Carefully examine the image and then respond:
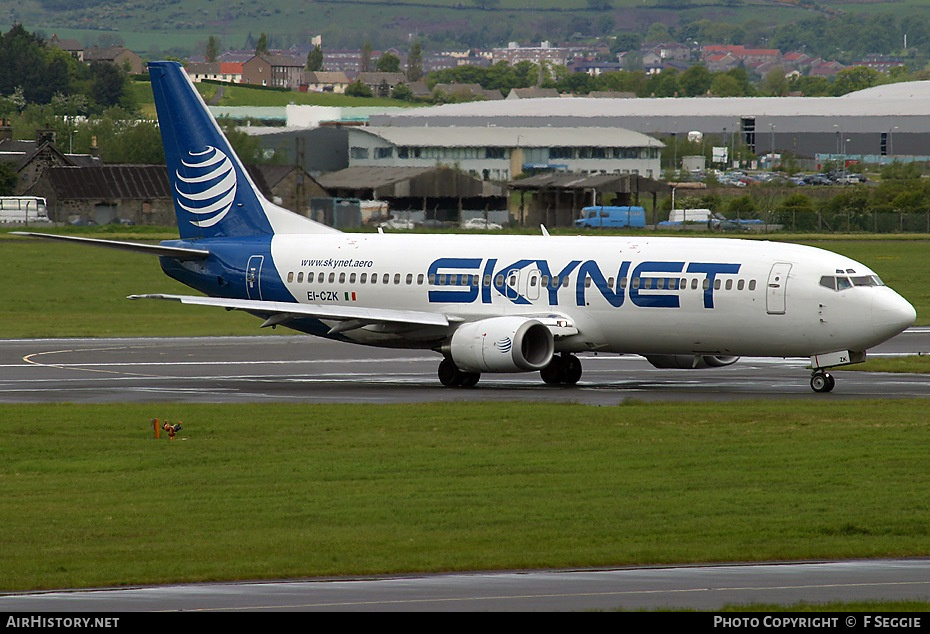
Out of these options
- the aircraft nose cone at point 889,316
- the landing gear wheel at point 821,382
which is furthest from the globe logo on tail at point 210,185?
the aircraft nose cone at point 889,316

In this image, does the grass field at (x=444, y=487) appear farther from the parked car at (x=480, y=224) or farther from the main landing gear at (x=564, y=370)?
the parked car at (x=480, y=224)

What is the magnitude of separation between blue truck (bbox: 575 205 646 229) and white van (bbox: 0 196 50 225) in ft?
136

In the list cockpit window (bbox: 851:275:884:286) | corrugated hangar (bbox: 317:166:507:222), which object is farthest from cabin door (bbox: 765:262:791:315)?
corrugated hangar (bbox: 317:166:507:222)

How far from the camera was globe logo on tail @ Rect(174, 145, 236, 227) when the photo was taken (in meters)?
50.7

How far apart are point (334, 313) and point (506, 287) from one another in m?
4.69

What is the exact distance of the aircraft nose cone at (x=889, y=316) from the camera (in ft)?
134

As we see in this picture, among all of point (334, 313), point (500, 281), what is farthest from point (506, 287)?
point (334, 313)

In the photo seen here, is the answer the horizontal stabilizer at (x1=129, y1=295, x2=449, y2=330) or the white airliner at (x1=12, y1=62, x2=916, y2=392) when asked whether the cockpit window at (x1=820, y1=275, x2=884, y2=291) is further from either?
the horizontal stabilizer at (x1=129, y1=295, x2=449, y2=330)

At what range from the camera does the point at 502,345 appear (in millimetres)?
42875

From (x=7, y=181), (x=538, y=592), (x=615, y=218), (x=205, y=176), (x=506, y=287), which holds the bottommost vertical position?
(x=615, y=218)

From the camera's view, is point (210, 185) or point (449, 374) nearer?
point (449, 374)

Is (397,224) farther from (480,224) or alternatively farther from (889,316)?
(889,316)

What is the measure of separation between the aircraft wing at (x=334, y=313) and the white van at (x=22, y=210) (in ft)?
280
